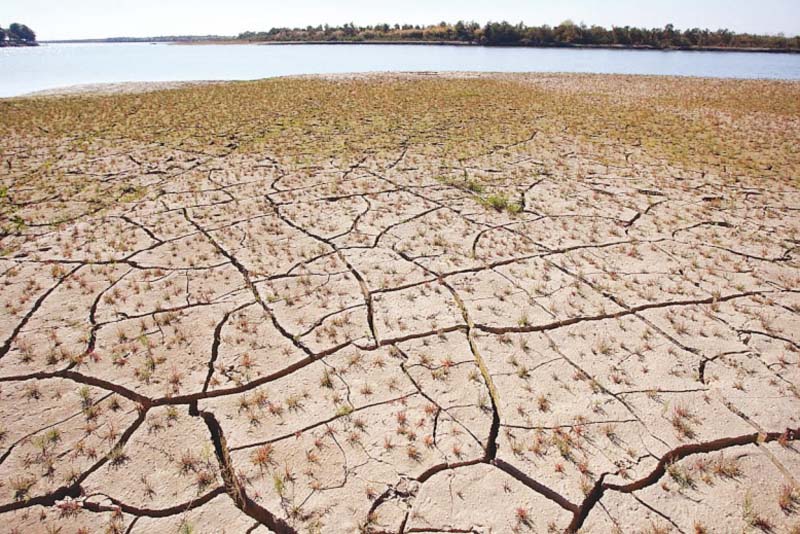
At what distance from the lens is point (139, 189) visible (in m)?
5.77

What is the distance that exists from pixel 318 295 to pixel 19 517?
1.97 meters

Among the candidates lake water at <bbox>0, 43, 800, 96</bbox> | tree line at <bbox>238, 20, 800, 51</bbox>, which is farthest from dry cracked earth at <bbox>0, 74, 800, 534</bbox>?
tree line at <bbox>238, 20, 800, 51</bbox>

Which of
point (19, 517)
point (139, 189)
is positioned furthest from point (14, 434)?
point (139, 189)

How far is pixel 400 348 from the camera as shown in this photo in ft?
9.46

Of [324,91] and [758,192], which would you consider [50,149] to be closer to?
[324,91]

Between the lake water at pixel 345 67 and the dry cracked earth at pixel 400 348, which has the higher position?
the lake water at pixel 345 67

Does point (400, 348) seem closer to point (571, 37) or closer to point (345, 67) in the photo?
point (345, 67)

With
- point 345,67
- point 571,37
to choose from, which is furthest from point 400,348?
point 571,37

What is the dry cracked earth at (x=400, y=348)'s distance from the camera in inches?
78.0

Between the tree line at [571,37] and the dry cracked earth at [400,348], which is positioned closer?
the dry cracked earth at [400,348]

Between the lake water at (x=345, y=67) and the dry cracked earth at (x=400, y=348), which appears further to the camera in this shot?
the lake water at (x=345, y=67)

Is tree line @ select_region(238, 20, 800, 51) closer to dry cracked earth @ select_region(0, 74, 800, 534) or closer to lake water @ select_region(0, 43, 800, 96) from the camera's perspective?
lake water @ select_region(0, 43, 800, 96)

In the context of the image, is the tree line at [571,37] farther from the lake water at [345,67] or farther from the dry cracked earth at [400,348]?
the dry cracked earth at [400,348]

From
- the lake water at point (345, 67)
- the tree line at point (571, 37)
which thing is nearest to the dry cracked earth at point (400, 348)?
the lake water at point (345, 67)
